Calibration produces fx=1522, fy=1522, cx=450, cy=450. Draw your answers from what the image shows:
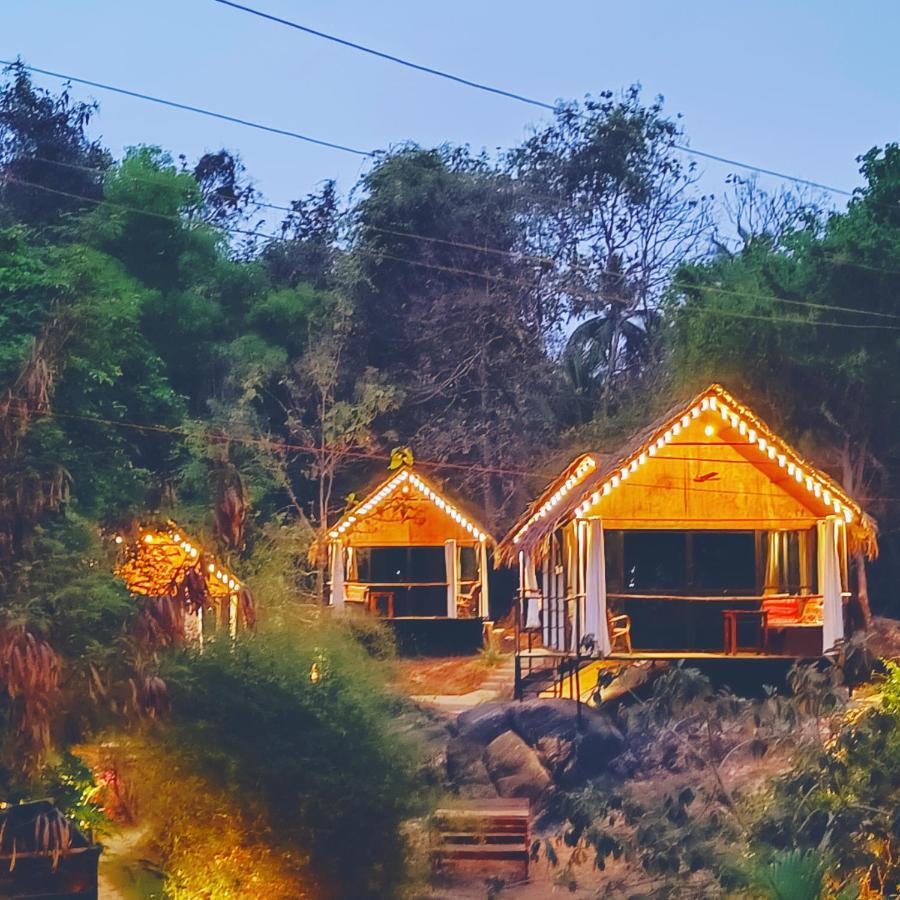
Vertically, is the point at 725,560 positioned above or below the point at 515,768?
above

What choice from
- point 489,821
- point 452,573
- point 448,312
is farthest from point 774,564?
point 448,312

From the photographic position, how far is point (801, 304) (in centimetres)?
2711

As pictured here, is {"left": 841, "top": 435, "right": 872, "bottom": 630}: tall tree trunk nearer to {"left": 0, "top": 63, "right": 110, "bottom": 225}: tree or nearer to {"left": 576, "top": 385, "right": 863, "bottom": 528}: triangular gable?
{"left": 576, "top": 385, "right": 863, "bottom": 528}: triangular gable

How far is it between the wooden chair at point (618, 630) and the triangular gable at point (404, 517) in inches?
368

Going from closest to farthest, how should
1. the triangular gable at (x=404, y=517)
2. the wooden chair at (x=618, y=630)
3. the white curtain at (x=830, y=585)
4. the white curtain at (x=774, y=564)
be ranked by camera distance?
1. the white curtain at (x=830, y=585)
2. the wooden chair at (x=618, y=630)
3. the white curtain at (x=774, y=564)
4. the triangular gable at (x=404, y=517)

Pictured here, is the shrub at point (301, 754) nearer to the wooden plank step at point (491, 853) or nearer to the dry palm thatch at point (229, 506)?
→ the wooden plank step at point (491, 853)

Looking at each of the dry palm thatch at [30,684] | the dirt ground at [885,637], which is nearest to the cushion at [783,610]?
the dirt ground at [885,637]

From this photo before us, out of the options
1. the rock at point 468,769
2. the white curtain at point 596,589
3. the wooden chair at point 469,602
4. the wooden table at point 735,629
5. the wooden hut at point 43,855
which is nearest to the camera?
the wooden hut at point 43,855

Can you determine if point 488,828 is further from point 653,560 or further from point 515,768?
point 653,560

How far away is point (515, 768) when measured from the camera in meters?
19.2

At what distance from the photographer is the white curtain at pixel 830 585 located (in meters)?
20.1

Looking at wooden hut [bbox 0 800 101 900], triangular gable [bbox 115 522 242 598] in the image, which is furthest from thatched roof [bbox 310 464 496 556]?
wooden hut [bbox 0 800 101 900]

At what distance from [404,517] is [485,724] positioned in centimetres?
1048

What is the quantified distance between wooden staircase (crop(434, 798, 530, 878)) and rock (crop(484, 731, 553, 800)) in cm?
107
